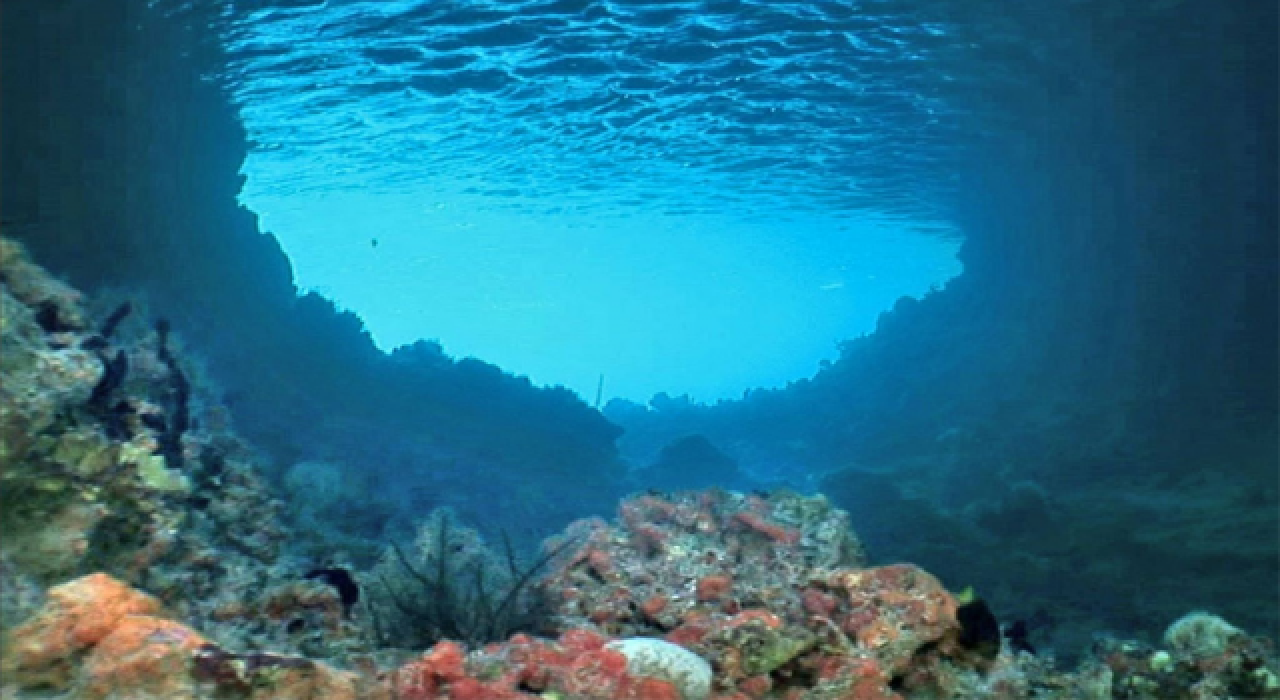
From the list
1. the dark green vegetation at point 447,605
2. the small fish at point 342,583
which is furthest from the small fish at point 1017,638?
the small fish at point 342,583

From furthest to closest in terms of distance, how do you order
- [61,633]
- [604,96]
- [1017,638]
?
[604,96]
[1017,638]
[61,633]

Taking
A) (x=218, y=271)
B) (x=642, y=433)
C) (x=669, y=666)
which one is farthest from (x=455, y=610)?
(x=642, y=433)

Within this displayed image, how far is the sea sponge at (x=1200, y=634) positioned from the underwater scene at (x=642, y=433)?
6 centimetres

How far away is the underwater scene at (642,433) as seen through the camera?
14.9 ft

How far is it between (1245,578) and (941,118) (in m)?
13.8

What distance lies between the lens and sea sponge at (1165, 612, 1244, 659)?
5348 millimetres

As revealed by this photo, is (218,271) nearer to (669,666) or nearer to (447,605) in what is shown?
(447,605)

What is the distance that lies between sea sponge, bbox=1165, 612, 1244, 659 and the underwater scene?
56 mm

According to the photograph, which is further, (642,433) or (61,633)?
(642,433)

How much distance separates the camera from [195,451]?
24.5ft

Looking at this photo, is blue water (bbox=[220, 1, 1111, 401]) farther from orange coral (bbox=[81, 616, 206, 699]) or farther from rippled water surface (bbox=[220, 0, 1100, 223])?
orange coral (bbox=[81, 616, 206, 699])

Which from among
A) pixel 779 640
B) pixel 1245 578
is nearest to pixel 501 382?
pixel 1245 578

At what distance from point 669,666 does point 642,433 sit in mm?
36302

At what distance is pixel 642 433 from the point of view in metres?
40.2
